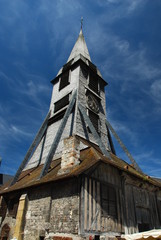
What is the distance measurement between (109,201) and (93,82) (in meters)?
10.9

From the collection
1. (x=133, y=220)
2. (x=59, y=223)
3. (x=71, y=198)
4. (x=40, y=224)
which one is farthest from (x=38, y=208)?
(x=133, y=220)

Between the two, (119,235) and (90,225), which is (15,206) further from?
(119,235)

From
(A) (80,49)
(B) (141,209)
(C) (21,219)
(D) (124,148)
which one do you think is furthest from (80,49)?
(C) (21,219)

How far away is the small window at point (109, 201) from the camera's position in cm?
692

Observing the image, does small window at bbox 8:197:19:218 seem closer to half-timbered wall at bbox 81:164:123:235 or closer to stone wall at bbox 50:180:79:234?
stone wall at bbox 50:180:79:234

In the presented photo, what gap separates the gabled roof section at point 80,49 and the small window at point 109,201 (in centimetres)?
1433

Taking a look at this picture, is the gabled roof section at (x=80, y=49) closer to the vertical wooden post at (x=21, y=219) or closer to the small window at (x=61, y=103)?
the small window at (x=61, y=103)

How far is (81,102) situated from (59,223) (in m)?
8.57

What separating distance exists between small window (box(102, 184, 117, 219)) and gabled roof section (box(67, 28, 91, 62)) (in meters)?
14.3

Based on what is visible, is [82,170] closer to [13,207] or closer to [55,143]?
[55,143]

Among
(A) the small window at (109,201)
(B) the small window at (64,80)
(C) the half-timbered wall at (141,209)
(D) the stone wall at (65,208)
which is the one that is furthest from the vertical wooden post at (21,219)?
(B) the small window at (64,80)

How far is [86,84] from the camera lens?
48.4ft

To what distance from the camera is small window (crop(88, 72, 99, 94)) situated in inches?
602

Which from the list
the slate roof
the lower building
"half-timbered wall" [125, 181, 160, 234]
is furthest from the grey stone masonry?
"half-timbered wall" [125, 181, 160, 234]
